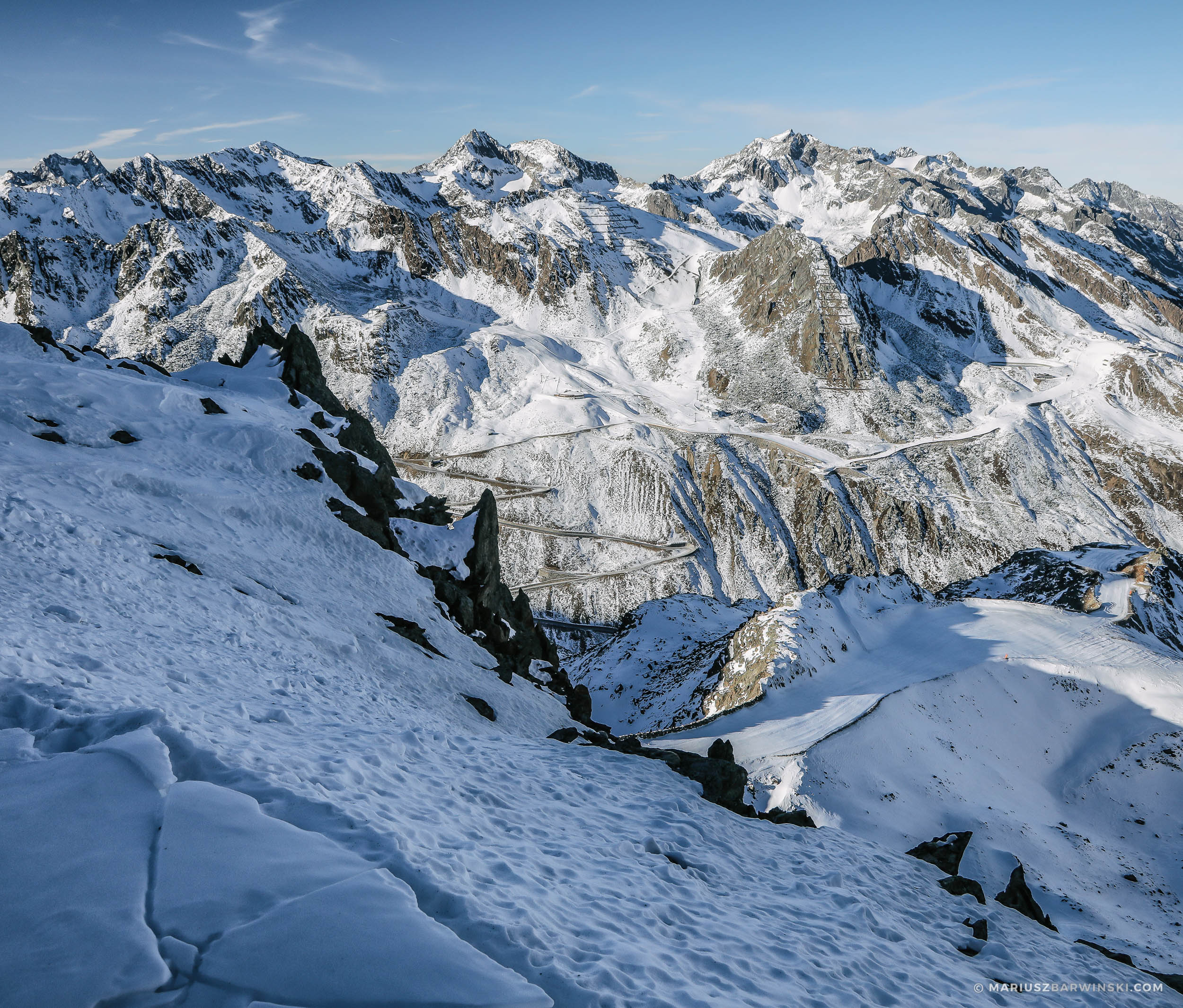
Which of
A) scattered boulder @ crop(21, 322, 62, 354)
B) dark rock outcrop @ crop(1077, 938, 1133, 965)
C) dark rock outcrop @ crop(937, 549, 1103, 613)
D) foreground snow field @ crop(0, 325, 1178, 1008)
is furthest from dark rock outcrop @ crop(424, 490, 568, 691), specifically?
dark rock outcrop @ crop(937, 549, 1103, 613)

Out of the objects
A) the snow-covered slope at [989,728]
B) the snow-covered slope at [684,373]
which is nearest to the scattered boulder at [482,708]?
the snow-covered slope at [989,728]

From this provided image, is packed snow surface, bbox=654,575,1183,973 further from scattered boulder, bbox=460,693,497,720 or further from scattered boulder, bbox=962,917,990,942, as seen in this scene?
scattered boulder, bbox=962,917,990,942

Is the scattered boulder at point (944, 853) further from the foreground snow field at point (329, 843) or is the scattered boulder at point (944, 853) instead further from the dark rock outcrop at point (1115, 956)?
the dark rock outcrop at point (1115, 956)

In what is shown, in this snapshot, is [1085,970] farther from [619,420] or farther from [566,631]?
[619,420]

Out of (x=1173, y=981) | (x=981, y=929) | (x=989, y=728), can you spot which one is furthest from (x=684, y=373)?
(x=981, y=929)

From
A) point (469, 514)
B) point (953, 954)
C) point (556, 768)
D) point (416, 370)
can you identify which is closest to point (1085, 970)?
point (953, 954)

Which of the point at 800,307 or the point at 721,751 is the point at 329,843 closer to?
the point at 721,751
